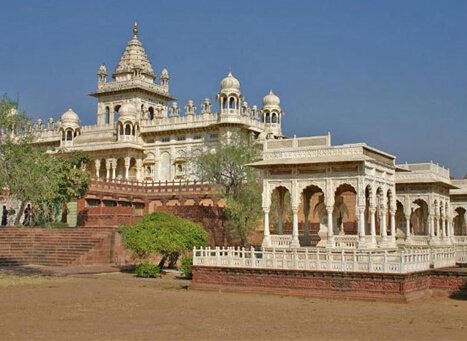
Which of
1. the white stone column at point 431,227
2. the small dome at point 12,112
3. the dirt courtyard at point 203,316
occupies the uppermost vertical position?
the small dome at point 12,112

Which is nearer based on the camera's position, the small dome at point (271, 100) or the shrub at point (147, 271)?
the shrub at point (147, 271)

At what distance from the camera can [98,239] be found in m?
32.3

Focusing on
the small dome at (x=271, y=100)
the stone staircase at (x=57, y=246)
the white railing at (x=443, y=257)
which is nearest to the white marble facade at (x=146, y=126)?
the small dome at (x=271, y=100)

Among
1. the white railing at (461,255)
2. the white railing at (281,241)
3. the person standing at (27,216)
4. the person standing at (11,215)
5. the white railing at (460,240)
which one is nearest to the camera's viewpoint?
the white railing at (281,241)

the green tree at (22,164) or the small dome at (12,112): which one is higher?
the small dome at (12,112)

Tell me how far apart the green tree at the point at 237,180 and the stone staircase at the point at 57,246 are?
6.85m

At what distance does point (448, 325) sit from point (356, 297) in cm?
443

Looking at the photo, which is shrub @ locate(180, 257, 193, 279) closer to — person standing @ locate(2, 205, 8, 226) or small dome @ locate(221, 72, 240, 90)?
person standing @ locate(2, 205, 8, 226)

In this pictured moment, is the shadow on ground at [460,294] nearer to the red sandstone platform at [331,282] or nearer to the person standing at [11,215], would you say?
the red sandstone platform at [331,282]

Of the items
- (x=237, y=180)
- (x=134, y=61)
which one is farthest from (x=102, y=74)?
(x=237, y=180)

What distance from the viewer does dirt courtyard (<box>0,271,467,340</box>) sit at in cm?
1345

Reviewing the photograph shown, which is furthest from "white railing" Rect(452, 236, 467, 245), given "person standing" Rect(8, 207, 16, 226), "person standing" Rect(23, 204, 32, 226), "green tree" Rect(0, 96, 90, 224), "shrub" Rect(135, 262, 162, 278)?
"person standing" Rect(8, 207, 16, 226)

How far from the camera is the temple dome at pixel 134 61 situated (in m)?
60.6

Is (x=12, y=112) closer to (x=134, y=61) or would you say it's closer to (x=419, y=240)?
(x=419, y=240)
